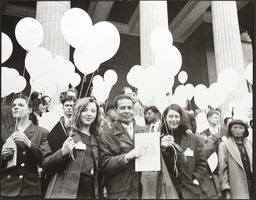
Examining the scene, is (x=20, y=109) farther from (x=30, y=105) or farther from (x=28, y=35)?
(x=28, y=35)

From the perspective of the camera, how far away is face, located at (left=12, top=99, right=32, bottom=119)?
5.44 meters

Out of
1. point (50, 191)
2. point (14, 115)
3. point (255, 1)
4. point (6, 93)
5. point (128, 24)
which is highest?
point (128, 24)

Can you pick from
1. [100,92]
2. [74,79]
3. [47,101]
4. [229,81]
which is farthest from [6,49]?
[229,81]

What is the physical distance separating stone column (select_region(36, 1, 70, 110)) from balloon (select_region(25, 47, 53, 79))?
1.28 m

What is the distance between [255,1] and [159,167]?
12.5ft

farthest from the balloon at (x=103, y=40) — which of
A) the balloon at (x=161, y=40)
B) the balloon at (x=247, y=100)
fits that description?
the balloon at (x=247, y=100)

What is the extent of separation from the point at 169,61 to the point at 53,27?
265 centimetres

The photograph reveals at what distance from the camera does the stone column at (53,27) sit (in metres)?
6.96

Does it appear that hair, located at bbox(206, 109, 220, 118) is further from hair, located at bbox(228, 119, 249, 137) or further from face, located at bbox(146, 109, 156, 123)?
face, located at bbox(146, 109, 156, 123)

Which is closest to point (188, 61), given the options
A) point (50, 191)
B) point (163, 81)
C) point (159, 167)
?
point (163, 81)

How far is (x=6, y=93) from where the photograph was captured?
18.5ft

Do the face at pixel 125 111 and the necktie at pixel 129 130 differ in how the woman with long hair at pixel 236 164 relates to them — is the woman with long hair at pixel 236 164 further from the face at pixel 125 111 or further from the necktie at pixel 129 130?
the face at pixel 125 111

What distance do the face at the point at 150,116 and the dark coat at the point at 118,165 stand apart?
17.7 inches

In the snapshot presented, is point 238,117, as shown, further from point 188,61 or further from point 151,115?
point 188,61
